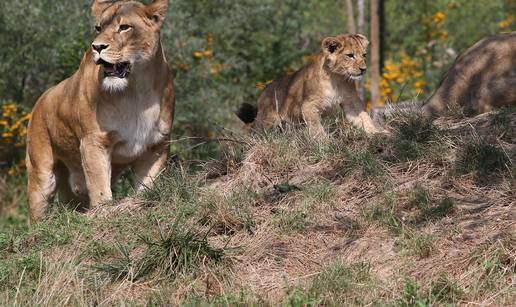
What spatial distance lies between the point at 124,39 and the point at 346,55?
232 centimetres

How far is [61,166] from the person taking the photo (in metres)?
9.01

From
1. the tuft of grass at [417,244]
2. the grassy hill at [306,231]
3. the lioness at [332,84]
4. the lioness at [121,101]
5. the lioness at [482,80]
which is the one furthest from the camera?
the lioness at [482,80]

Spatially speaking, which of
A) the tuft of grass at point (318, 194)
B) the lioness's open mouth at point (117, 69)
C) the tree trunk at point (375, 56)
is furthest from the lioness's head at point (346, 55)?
the tree trunk at point (375, 56)

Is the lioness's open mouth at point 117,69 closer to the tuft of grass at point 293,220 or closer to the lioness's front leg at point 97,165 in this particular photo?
the lioness's front leg at point 97,165

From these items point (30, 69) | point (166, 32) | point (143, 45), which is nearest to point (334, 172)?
point (143, 45)

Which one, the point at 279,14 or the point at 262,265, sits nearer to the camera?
→ the point at 262,265

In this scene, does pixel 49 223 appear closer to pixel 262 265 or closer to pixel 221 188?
pixel 221 188

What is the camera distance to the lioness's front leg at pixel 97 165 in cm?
769

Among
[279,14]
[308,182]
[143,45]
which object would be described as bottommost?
[279,14]

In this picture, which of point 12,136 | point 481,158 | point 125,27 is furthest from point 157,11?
point 12,136

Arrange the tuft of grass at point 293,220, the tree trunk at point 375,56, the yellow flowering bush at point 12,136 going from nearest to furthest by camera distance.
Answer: the tuft of grass at point 293,220 → the yellow flowering bush at point 12,136 → the tree trunk at point 375,56

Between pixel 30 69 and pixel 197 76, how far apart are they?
241 cm

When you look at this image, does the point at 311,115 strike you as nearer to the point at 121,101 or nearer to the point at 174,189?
the point at 121,101

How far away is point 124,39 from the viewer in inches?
298
